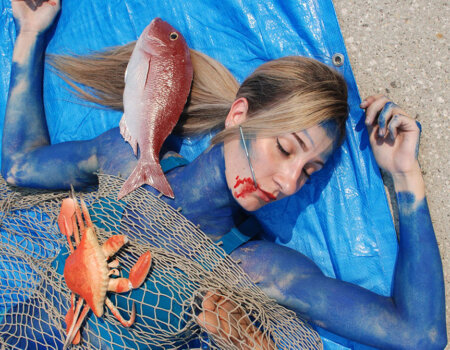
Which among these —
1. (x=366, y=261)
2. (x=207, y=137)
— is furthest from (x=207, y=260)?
(x=366, y=261)

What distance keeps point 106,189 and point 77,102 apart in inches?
39.6

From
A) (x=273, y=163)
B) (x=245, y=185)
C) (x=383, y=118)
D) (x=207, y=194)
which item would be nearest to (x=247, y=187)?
(x=245, y=185)

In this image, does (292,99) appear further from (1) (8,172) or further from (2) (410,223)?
(1) (8,172)

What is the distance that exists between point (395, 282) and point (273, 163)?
3.46ft

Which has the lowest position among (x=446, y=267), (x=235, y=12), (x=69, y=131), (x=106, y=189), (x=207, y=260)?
(x=446, y=267)

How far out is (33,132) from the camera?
264 centimetres

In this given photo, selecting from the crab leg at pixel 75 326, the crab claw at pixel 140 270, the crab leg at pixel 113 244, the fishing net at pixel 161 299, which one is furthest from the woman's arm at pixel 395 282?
the crab leg at pixel 75 326

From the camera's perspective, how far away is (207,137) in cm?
275

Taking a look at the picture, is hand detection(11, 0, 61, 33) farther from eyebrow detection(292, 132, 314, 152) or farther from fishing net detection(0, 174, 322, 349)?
eyebrow detection(292, 132, 314, 152)

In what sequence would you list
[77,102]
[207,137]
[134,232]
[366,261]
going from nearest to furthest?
[134,232] < [366,261] < [207,137] < [77,102]

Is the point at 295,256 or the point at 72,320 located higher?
the point at 72,320

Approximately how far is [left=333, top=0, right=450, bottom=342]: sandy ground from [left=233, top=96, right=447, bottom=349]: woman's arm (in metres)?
0.44

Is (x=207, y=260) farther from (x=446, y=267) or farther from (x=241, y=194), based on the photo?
(x=446, y=267)

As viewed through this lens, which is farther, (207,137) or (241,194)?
(207,137)
